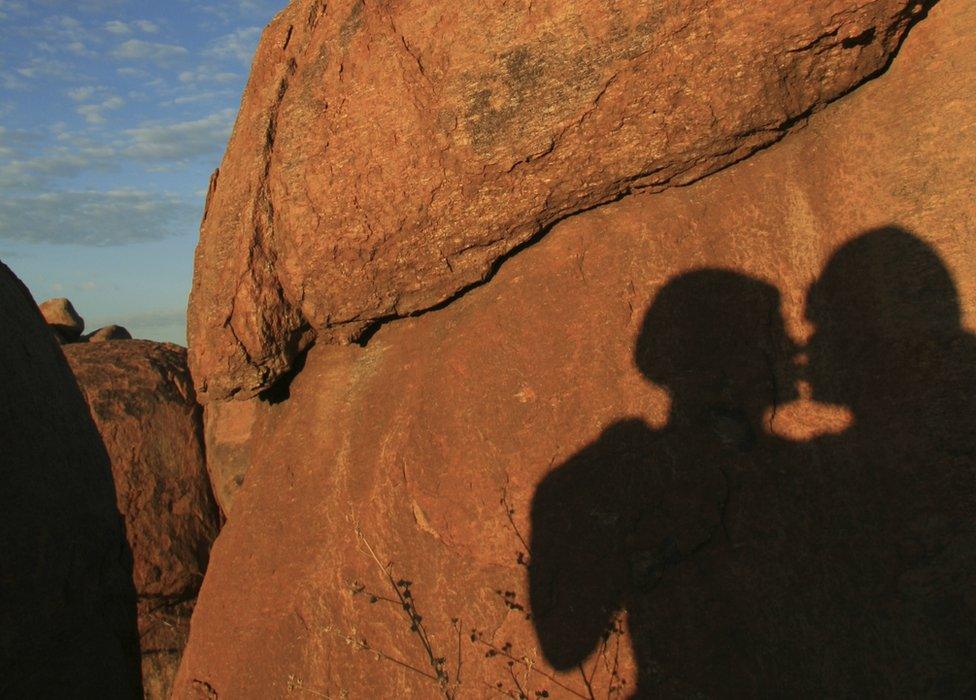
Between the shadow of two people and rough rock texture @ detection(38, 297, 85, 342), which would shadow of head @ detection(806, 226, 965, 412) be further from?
rough rock texture @ detection(38, 297, 85, 342)

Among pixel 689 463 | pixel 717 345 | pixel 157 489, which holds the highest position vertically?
pixel 717 345

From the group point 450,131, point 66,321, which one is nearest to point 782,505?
point 450,131

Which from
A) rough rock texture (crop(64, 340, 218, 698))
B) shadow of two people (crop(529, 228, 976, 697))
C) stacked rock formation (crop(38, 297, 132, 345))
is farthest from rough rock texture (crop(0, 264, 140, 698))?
stacked rock formation (crop(38, 297, 132, 345))

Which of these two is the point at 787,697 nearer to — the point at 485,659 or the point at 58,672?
the point at 485,659

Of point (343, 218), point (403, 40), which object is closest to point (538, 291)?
point (343, 218)

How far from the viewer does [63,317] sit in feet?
28.0

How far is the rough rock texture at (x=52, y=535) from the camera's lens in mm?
1807

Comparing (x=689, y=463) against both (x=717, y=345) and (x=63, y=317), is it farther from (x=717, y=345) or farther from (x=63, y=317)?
(x=63, y=317)

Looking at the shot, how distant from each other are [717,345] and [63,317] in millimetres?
7307

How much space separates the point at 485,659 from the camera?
319 cm

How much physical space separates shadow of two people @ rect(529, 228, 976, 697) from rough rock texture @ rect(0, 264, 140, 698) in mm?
1571

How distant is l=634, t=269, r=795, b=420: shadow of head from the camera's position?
317 centimetres

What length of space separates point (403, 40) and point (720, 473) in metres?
2.26

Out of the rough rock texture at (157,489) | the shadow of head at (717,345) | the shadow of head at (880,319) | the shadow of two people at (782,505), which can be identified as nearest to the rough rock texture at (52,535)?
the shadow of two people at (782,505)
